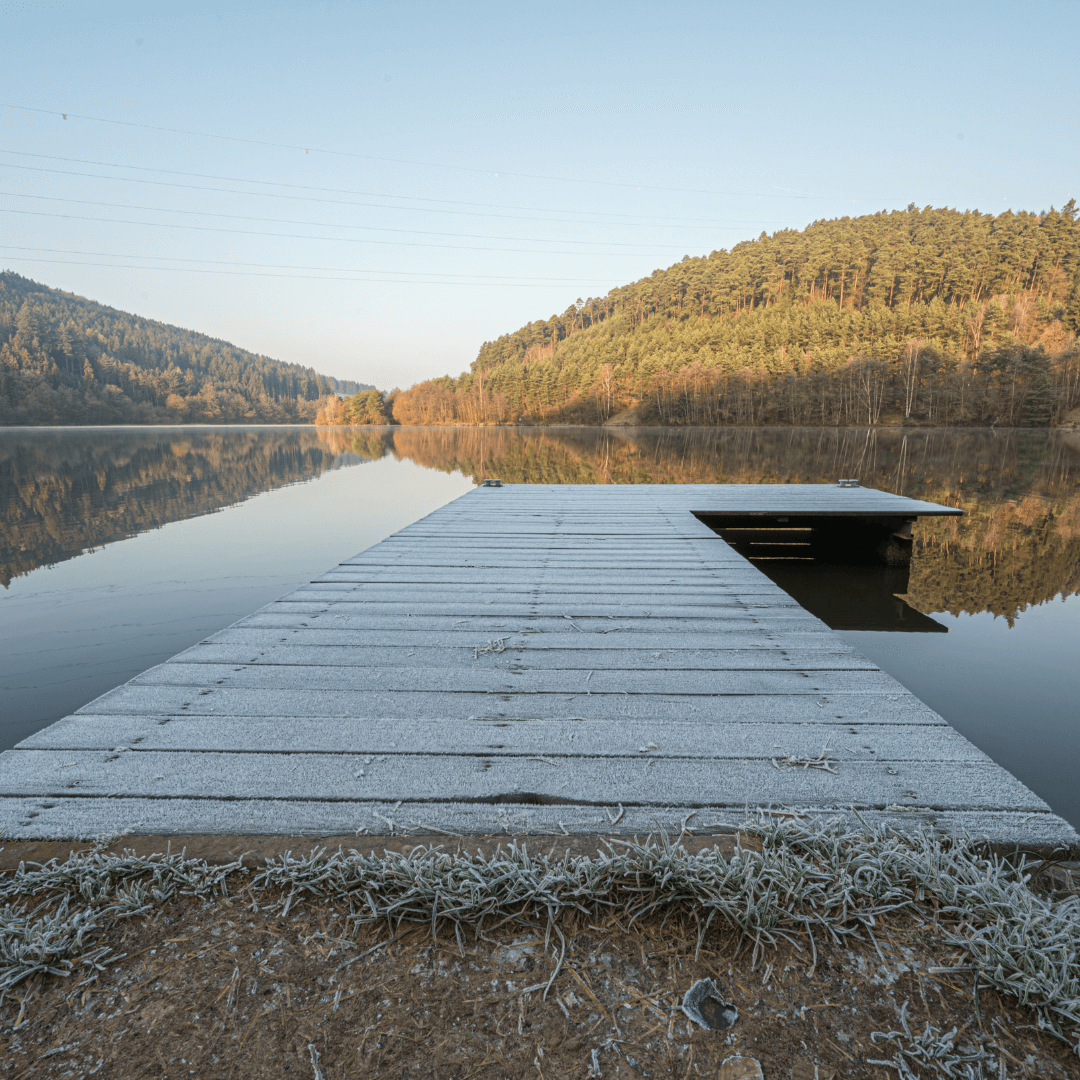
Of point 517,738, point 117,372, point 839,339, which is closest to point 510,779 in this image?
point 517,738

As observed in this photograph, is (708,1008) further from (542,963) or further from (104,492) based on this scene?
(104,492)

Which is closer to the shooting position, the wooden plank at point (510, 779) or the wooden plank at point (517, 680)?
the wooden plank at point (510, 779)

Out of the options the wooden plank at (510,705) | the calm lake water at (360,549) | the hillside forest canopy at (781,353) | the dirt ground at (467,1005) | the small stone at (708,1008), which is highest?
the hillside forest canopy at (781,353)

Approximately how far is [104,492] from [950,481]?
61.5 feet

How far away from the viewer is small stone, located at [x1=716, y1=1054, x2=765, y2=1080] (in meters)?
0.79

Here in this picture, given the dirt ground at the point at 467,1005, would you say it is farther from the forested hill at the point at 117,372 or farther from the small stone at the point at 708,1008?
the forested hill at the point at 117,372

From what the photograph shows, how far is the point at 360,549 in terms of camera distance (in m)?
7.93

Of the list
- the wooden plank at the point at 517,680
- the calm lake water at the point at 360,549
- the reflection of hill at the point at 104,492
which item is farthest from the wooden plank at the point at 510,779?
the reflection of hill at the point at 104,492

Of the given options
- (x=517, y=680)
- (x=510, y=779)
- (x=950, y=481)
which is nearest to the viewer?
(x=510, y=779)

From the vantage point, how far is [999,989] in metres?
0.90

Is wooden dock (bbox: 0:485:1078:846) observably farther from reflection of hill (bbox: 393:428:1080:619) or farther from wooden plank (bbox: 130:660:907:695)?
reflection of hill (bbox: 393:428:1080:619)

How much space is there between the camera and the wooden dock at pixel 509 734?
1.31 meters

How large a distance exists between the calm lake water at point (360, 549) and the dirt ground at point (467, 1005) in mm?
2434

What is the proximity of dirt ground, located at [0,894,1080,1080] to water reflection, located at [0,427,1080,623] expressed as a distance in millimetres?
5448
